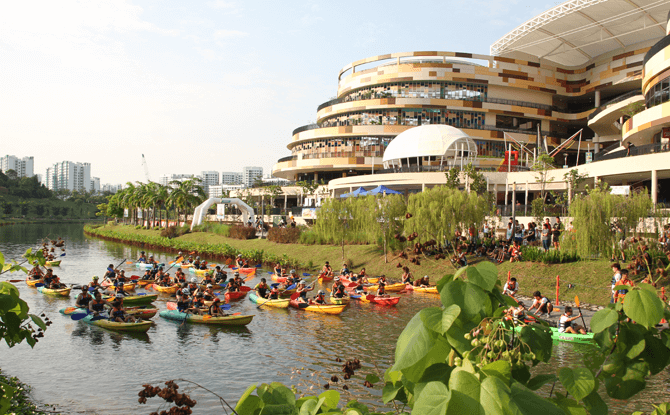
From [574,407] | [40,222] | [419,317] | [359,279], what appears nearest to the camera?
[419,317]

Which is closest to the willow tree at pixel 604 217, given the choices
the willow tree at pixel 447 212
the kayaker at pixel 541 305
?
the willow tree at pixel 447 212

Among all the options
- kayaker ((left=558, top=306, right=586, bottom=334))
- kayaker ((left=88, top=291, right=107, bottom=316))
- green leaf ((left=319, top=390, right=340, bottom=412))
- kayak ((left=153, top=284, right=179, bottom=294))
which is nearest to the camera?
green leaf ((left=319, top=390, right=340, bottom=412))

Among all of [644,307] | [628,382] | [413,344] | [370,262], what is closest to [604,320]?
[644,307]

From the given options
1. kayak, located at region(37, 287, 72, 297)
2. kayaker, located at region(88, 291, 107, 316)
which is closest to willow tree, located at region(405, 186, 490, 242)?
kayaker, located at region(88, 291, 107, 316)

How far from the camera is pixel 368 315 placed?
74.3ft

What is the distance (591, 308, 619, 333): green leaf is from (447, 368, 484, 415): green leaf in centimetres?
139

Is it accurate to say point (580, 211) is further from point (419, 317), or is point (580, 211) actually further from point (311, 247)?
point (419, 317)

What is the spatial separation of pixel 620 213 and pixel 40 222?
135 meters

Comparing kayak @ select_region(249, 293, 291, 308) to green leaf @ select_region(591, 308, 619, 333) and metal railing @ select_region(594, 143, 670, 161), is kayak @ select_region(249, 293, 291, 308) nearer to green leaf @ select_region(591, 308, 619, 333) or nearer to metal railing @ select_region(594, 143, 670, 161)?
green leaf @ select_region(591, 308, 619, 333)

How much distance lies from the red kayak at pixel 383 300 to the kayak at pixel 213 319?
23.3 ft

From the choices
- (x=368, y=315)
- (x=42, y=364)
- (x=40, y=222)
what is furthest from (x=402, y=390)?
(x=40, y=222)

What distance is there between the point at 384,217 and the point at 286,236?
1341 centimetres

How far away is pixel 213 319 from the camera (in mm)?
20750

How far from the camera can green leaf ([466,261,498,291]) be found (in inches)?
96.3
